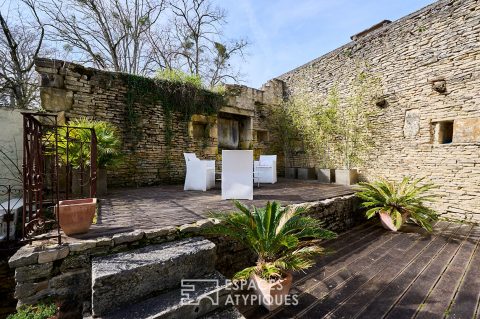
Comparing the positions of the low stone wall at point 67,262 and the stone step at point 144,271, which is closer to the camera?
the stone step at point 144,271

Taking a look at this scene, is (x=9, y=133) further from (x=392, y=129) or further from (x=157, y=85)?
(x=392, y=129)

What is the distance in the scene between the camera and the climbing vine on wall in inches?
198

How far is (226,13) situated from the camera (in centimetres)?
904

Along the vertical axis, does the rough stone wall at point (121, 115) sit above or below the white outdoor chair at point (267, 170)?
above

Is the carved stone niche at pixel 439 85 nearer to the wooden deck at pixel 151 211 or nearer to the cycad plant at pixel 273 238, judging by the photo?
the wooden deck at pixel 151 211

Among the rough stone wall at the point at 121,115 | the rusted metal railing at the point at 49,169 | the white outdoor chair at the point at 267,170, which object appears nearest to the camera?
the rusted metal railing at the point at 49,169

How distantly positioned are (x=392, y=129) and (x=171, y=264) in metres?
5.58

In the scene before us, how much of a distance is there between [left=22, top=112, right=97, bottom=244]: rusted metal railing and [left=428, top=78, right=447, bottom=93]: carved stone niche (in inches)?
242

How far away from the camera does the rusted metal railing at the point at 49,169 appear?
6.09ft

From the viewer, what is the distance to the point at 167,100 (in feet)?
18.1

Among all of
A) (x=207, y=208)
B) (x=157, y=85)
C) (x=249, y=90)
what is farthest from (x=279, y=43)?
(x=207, y=208)

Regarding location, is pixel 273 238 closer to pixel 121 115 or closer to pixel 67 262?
pixel 67 262

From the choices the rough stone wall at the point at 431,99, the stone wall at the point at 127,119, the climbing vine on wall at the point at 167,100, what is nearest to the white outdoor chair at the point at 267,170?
the stone wall at the point at 127,119

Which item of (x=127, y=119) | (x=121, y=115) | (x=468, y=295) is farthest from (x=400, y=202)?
(x=121, y=115)
